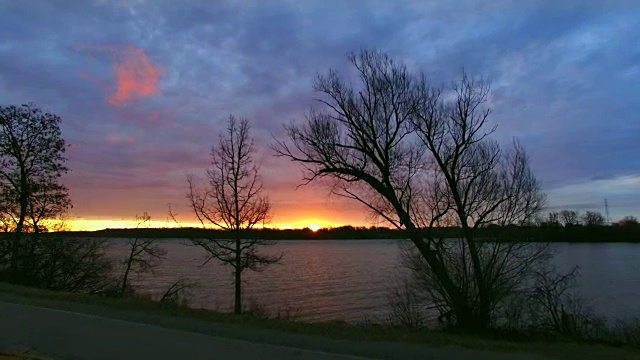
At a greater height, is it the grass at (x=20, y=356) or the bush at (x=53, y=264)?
the bush at (x=53, y=264)

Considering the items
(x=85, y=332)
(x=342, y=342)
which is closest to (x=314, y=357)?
(x=342, y=342)

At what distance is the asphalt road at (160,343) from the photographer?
321 inches

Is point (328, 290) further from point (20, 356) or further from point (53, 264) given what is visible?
point (20, 356)

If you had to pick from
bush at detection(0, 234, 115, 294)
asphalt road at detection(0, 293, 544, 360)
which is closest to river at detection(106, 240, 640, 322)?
bush at detection(0, 234, 115, 294)

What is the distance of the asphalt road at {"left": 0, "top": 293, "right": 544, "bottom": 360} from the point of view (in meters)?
8.15

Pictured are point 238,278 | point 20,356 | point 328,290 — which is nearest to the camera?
point 20,356

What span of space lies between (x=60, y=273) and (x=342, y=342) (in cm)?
2567

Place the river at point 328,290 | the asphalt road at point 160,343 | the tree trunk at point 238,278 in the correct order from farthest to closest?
the river at point 328,290 < the tree trunk at point 238,278 < the asphalt road at point 160,343

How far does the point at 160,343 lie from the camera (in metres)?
8.66

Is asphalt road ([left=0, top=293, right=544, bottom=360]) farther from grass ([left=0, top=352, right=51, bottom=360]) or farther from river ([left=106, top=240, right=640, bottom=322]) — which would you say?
river ([left=106, top=240, right=640, bottom=322])

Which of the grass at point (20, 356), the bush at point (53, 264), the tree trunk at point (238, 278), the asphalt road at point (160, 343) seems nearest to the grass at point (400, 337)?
the grass at point (20, 356)

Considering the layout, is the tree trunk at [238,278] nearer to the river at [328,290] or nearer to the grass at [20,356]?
the river at [328,290]

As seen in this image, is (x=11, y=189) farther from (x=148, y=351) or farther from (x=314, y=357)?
(x=314, y=357)

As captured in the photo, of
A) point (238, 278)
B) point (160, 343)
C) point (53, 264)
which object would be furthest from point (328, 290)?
point (160, 343)
